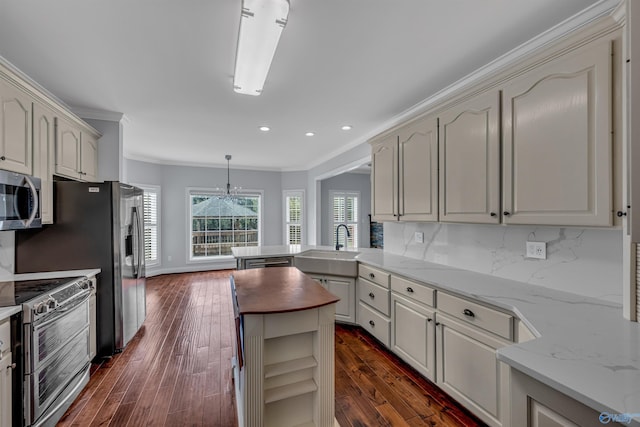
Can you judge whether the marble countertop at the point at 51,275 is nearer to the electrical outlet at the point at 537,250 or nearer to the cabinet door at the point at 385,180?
the cabinet door at the point at 385,180

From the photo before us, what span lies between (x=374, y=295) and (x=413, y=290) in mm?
653

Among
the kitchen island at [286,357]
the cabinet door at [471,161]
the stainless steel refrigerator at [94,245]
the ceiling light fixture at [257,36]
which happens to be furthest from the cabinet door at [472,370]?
the stainless steel refrigerator at [94,245]

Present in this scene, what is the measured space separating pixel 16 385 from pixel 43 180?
163 centimetres

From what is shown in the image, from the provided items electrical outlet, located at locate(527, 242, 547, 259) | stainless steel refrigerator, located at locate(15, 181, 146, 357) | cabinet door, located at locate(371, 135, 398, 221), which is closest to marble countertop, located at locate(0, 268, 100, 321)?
stainless steel refrigerator, located at locate(15, 181, 146, 357)

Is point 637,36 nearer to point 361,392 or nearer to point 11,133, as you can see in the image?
point 361,392

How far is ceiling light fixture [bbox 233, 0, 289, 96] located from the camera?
148cm

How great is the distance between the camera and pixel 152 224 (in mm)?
6117

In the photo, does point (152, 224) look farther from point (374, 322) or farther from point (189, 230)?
point (374, 322)

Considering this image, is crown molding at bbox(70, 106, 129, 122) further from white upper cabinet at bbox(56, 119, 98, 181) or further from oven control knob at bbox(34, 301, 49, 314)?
oven control knob at bbox(34, 301, 49, 314)

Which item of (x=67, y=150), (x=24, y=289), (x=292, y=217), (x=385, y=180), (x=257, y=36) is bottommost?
(x=24, y=289)

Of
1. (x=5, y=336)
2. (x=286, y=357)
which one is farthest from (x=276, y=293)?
(x=5, y=336)

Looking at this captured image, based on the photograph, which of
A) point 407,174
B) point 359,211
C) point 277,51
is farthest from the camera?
point 359,211

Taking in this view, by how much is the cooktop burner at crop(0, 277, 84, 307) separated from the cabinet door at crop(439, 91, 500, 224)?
10.0 feet

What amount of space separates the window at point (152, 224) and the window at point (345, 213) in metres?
4.26
